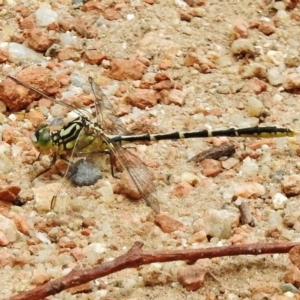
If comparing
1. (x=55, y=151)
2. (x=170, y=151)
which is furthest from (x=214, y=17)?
(x=55, y=151)

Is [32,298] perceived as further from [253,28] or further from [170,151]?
[253,28]

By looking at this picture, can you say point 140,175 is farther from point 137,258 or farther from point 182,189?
point 137,258

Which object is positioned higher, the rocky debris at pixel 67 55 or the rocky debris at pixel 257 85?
the rocky debris at pixel 67 55

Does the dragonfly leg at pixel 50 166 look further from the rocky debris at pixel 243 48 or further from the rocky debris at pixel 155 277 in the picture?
the rocky debris at pixel 243 48

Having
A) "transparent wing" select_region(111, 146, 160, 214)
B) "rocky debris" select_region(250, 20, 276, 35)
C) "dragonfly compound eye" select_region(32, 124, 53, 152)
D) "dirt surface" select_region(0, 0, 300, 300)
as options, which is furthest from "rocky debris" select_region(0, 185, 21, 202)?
"rocky debris" select_region(250, 20, 276, 35)

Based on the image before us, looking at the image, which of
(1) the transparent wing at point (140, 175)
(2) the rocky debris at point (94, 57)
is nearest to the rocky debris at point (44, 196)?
(1) the transparent wing at point (140, 175)

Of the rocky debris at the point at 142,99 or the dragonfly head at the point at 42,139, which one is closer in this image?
the dragonfly head at the point at 42,139
